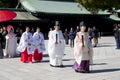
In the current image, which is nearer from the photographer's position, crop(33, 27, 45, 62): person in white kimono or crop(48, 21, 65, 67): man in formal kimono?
crop(48, 21, 65, 67): man in formal kimono

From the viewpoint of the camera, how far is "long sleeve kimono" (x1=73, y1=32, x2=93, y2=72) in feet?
38.6

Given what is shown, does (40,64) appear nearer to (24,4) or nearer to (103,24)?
(24,4)

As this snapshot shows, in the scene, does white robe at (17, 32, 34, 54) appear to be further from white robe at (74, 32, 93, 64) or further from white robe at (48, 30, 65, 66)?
white robe at (74, 32, 93, 64)

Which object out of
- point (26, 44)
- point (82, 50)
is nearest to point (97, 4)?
point (26, 44)

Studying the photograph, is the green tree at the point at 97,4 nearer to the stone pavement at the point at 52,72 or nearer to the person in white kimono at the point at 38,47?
the person in white kimono at the point at 38,47

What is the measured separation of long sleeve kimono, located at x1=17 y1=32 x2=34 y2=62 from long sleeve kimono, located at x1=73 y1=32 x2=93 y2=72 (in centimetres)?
355

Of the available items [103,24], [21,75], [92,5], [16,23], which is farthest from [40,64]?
[103,24]

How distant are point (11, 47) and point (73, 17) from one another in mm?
24598

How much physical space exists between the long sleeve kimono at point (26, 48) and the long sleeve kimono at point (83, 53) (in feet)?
11.7

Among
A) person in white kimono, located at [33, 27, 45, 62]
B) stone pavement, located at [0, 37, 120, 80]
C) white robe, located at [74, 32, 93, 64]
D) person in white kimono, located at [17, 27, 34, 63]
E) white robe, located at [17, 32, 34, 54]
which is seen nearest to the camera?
stone pavement, located at [0, 37, 120, 80]

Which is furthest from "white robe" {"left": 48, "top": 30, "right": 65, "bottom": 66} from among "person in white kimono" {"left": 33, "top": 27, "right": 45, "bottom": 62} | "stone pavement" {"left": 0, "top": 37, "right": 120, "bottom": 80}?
"person in white kimono" {"left": 33, "top": 27, "right": 45, "bottom": 62}

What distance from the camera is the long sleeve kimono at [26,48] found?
14.9 metres

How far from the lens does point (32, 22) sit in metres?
37.9

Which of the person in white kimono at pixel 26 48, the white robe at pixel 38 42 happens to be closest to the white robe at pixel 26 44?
the person in white kimono at pixel 26 48
